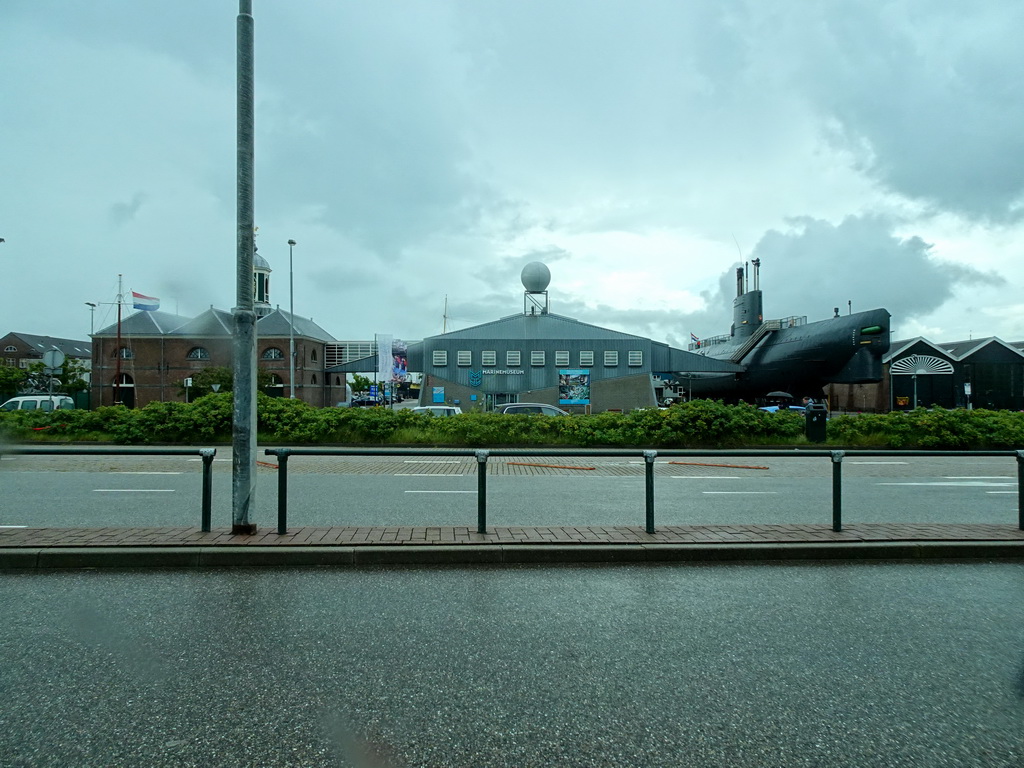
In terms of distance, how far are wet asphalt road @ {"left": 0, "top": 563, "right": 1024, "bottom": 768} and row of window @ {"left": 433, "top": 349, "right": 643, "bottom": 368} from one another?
46.4 m

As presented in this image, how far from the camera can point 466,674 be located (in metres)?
3.87

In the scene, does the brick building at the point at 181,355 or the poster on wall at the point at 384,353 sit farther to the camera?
the poster on wall at the point at 384,353

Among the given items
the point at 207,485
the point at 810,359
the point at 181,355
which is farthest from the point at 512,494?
the point at 810,359

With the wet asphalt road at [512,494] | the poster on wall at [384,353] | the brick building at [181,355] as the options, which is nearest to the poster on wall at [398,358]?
the poster on wall at [384,353]

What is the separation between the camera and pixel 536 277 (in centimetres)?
5866

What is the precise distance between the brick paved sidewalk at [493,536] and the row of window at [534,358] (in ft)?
147

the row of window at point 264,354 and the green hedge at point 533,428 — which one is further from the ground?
the row of window at point 264,354

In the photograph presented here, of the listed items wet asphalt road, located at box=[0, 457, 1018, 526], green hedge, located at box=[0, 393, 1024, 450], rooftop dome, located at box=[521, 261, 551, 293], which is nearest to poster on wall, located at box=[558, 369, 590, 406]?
rooftop dome, located at box=[521, 261, 551, 293]

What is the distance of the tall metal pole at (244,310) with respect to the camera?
22.2ft

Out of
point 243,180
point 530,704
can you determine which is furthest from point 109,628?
point 243,180

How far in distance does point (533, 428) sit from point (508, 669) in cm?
1808

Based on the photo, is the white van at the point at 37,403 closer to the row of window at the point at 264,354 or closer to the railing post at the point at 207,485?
the row of window at the point at 264,354

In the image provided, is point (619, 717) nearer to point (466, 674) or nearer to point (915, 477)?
Result: point (466, 674)

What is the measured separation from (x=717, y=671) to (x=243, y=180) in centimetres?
602
